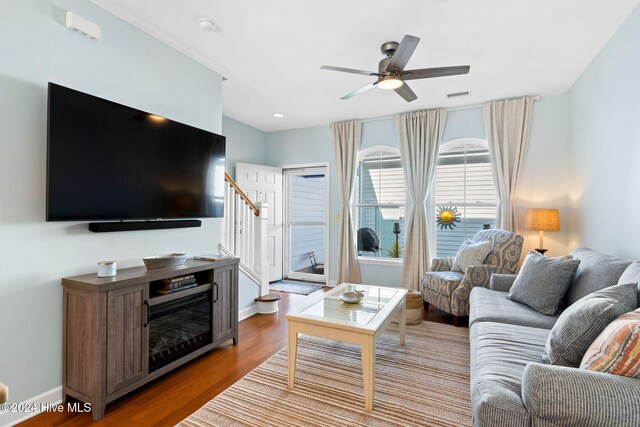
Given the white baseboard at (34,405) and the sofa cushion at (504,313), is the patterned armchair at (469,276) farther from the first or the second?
the white baseboard at (34,405)

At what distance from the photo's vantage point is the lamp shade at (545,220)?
3.64m

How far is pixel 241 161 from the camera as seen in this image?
17.0 feet

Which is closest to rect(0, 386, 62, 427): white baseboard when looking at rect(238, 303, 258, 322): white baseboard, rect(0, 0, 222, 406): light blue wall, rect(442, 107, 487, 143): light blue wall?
rect(0, 0, 222, 406): light blue wall

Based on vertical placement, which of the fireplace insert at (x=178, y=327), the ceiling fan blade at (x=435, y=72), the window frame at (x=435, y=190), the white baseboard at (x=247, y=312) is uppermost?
the ceiling fan blade at (x=435, y=72)

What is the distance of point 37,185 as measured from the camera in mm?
1936

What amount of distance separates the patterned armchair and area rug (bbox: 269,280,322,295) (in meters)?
1.84

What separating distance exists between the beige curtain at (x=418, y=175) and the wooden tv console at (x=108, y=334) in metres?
3.29

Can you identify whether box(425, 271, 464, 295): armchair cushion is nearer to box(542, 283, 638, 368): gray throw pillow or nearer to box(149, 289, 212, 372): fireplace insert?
box(542, 283, 638, 368): gray throw pillow

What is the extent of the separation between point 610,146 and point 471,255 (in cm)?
160

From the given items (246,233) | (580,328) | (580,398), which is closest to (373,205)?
(246,233)

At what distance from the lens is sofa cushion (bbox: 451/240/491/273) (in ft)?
11.8

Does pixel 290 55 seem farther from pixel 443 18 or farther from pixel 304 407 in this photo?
pixel 304 407

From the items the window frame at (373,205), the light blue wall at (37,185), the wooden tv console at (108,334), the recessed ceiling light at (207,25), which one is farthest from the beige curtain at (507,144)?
the light blue wall at (37,185)

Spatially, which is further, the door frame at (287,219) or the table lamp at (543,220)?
the door frame at (287,219)
